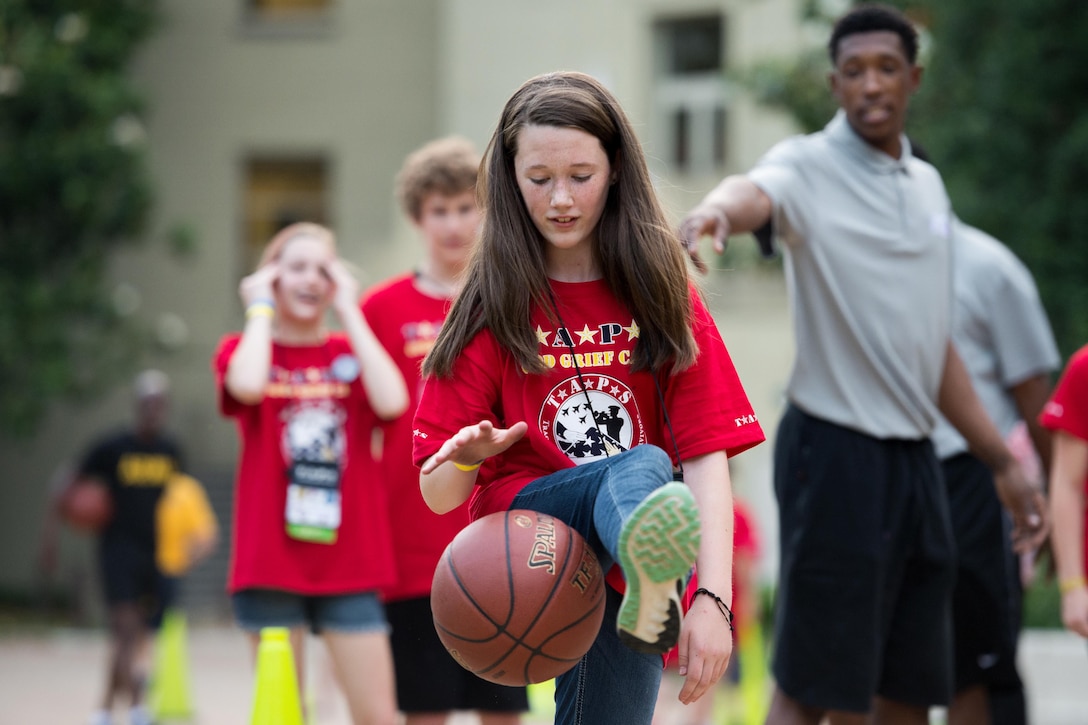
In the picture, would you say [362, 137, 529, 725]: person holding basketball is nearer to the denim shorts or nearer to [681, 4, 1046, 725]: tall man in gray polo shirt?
the denim shorts

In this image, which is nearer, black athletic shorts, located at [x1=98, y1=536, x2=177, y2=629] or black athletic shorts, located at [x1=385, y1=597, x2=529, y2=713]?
black athletic shorts, located at [x1=385, y1=597, x2=529, y2=713]

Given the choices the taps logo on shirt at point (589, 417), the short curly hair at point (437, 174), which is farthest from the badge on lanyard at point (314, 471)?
the taps logo on shirt at point (589, 417)

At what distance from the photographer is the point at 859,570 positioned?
205 inches

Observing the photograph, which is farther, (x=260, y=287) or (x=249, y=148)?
(x=249, y=148)

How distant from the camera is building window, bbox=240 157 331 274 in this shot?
26.4 meters

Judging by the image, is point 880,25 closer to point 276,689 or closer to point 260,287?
point 260,287

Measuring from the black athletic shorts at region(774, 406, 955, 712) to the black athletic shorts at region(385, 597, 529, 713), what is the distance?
1119mm

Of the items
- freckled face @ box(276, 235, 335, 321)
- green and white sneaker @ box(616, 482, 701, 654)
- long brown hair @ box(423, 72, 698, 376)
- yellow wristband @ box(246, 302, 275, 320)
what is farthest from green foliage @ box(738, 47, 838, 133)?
green and white sneaker @ box(616, 482, 701, 654)

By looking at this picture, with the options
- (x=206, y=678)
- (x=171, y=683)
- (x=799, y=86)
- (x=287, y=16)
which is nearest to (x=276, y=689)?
(x=171, y=683)

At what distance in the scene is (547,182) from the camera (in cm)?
371

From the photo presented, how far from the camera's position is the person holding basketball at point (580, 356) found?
370 centimetres

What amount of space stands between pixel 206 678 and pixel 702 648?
42.9ft

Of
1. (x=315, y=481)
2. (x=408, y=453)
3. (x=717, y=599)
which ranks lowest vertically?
(x=717, y=599)

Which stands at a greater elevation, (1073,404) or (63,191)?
(63,191)
